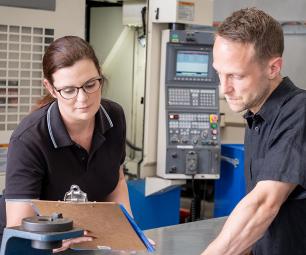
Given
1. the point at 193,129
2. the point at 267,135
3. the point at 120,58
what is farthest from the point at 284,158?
the point at 120,58

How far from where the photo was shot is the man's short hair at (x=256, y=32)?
1364 millimetres

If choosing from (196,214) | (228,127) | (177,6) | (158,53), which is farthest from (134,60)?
(228,127)

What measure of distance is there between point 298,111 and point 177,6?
1.98m

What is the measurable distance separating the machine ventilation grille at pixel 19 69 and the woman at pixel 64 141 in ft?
2.88

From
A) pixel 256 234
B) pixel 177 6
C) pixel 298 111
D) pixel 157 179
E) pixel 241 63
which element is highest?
pixel 177 6

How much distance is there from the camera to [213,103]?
346cm

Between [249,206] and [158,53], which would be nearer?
[249,206]

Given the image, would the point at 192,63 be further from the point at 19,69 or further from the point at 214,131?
the point at 19,69

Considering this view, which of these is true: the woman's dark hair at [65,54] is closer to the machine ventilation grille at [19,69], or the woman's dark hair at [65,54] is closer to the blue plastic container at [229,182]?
the machine ventilation grille at [19,69]

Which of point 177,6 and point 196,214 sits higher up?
point 177,6

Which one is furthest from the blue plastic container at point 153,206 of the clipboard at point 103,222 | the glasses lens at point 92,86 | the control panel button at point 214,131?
the clipboard at point 103,222

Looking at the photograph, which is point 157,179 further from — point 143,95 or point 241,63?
point 241,63

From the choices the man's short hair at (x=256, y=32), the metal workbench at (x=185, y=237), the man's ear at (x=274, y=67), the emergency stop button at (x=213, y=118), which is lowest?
the metal workbench at (x=185, y=237)

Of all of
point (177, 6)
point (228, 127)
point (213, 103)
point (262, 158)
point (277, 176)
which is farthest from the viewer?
point (228, 127)
